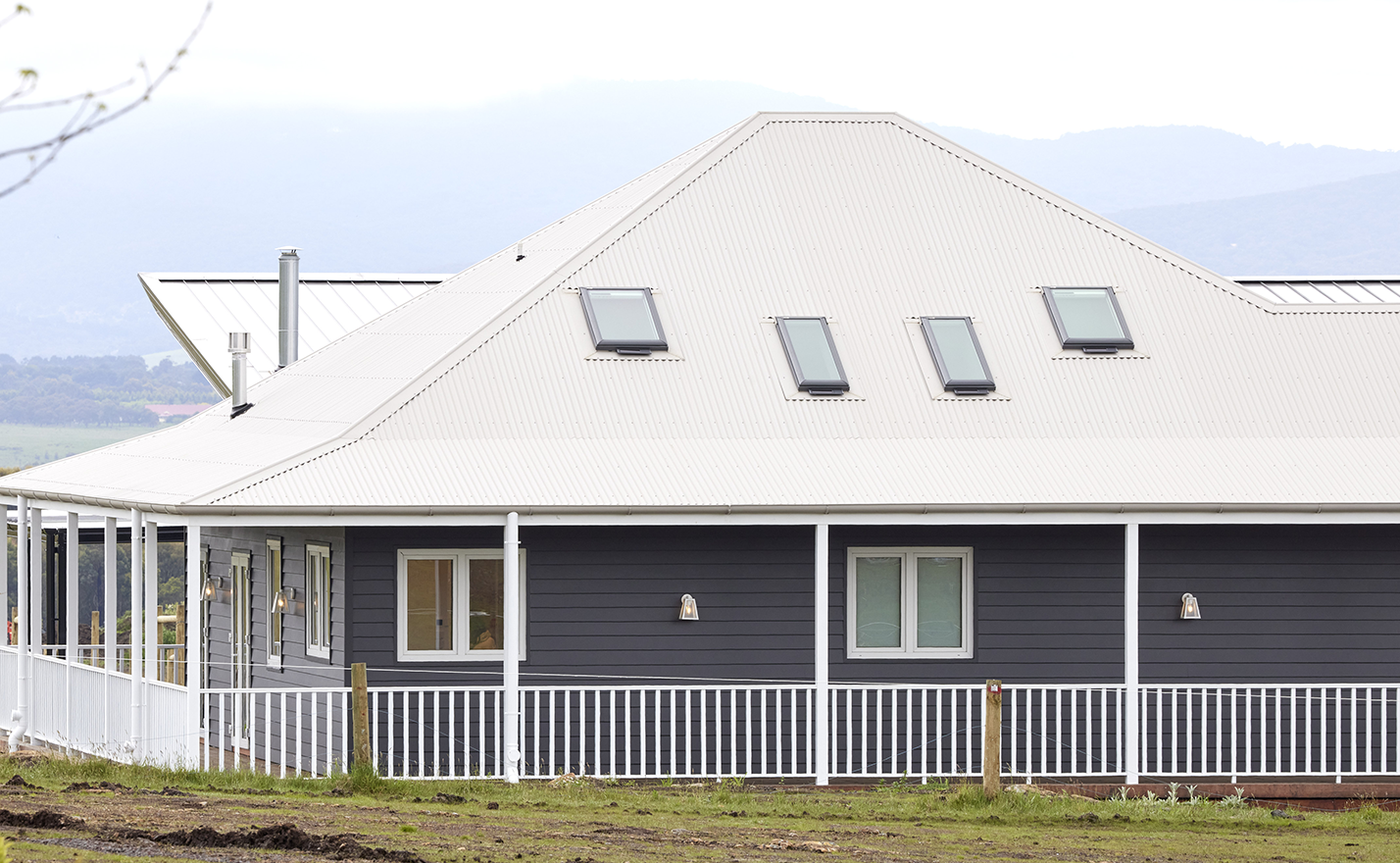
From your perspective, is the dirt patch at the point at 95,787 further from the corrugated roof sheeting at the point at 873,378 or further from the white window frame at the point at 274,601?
the white window frame at the point at 274,601

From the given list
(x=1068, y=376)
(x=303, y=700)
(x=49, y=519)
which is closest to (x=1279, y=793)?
(x=1068, y=376)

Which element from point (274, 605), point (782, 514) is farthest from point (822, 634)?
point (274, 605)

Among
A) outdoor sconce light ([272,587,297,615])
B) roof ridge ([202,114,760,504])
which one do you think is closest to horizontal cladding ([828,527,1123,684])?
roof ridge ([202,114,760,504])

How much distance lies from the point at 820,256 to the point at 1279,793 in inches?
270

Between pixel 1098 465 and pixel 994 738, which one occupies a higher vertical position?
pixel 1098 465

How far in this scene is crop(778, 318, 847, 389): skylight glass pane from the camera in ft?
57.9

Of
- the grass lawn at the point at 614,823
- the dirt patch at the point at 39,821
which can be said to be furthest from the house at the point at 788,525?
the dirt patch at the point at 39,821

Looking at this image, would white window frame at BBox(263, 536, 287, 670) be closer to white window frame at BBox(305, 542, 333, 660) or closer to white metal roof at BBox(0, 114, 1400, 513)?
white window frame at BBox(305, 542, 333, 660)

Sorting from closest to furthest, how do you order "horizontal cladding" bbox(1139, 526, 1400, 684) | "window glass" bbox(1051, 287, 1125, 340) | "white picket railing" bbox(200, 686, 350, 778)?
"white picket railing" bbox(200, 686, 350, 778) < "horizontal cladding" bbox(1139, 526, 1400, 684) < "window glass" bbox(1051, 287, 1125, 340)

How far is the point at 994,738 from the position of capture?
1436 cm

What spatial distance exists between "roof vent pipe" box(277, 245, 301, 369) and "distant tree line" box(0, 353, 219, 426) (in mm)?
130301

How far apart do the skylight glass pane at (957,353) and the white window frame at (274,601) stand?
6573 millimetres

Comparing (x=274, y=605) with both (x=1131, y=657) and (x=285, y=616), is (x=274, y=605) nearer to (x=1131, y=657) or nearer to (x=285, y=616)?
(x=285, y=616)

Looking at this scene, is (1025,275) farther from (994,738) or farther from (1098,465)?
(994,738)
